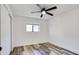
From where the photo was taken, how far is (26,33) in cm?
654

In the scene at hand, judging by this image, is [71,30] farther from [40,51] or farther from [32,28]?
[32,28]

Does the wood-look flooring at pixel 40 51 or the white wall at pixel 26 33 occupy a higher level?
the white wall at pixel 26 33

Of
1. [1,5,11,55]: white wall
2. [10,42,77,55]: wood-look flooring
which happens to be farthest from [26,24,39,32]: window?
[1,5,11,55]: white wall

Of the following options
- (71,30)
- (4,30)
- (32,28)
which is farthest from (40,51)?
(32,28)

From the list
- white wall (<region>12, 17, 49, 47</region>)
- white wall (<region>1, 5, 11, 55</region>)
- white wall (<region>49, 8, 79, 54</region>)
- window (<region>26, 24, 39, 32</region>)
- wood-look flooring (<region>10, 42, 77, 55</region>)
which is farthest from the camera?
window (<region>26, 24, 39, 32</region>)

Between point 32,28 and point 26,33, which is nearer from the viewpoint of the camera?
point 26,33

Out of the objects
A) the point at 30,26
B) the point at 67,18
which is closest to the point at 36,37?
the point at 30,26

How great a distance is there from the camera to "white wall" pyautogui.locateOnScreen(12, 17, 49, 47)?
240 inches

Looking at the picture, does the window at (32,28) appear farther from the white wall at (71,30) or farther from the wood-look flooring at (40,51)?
the white wall at (71,30)

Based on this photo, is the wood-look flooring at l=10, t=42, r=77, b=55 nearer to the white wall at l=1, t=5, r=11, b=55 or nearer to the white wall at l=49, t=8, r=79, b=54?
the white wall at l=49, t=8, r=79, b=54

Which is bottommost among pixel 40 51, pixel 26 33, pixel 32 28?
pixel 40 51

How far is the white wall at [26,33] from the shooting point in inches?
240

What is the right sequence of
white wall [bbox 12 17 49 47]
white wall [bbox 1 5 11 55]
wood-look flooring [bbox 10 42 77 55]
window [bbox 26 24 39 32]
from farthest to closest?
1. window [bbox 26 24 39 32]
2. white wall [bbox 12 17 49 47]
3. wood-look flooring [bbox 10 42 77 55]
4. white wall [bbox 1 5 11 55]

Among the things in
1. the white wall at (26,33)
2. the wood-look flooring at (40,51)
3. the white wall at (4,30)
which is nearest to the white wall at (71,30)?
the wood-look flooring at (40,51)
